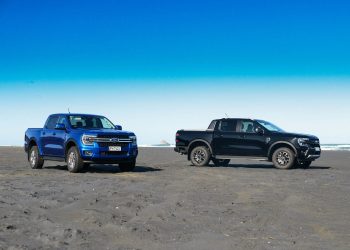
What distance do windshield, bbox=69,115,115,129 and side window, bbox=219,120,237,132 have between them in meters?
4.55

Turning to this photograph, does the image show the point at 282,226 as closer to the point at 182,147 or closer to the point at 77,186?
the point at 77,186

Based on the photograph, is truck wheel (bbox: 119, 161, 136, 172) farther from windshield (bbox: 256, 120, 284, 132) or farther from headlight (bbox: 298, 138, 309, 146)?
headlight (bbox: 298, 138, 309, 146)

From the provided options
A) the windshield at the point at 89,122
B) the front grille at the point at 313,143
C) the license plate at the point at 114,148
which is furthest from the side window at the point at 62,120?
the front grille at the point at 313,143

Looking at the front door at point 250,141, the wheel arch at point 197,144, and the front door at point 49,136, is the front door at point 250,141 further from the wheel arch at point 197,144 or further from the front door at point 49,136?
the front door at point 49,136

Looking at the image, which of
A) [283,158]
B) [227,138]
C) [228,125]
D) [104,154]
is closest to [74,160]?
[104,154]

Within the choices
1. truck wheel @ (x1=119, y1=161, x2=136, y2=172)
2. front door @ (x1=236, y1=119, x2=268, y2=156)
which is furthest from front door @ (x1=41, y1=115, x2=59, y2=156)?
front door @ (x1=236, y1=119, x2=268, y2=156)

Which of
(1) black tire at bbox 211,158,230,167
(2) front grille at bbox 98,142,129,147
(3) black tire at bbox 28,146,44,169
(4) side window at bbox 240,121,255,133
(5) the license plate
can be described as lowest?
(1) black tire at bbox 211,158,230,167

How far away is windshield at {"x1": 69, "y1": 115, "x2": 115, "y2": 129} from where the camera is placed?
54.2ft

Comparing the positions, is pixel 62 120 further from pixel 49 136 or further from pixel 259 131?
pixel 259 131

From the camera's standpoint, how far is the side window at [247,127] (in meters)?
19.0

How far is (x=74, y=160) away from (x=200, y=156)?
5777mm

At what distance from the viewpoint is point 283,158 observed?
715 inches

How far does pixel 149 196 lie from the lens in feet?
32.8

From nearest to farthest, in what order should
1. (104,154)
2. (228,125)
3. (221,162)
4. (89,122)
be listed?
(104,154) < (89,122) < (228,125) < (221,162)
